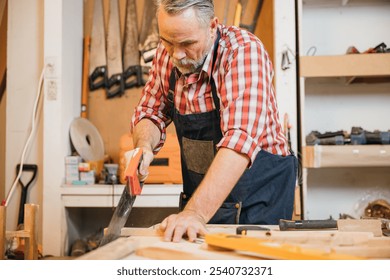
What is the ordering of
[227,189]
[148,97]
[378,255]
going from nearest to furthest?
[378,255], [227,189], [148,97]

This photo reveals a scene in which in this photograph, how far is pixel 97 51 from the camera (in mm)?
2518

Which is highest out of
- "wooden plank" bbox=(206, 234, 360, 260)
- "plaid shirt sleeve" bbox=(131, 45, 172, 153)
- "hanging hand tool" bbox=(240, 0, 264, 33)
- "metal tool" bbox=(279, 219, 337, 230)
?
"hanging hand tool" bbox=(240, 0, 264, 33)

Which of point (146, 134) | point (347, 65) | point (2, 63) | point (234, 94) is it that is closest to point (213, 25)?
point (234, 94)

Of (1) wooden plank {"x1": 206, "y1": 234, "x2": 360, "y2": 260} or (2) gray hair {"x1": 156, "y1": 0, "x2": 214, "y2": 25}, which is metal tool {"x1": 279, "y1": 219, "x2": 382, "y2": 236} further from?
(2) gray hair {"x1": 156, "y1": 0, "x2": 214, "y2": 25}

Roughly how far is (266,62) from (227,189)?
33 centimetres

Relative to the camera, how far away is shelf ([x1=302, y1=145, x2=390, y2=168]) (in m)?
2.00

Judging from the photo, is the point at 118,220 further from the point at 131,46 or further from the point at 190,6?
the point at 131,46

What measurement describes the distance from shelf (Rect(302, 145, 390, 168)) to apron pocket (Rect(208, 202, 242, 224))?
0.96m

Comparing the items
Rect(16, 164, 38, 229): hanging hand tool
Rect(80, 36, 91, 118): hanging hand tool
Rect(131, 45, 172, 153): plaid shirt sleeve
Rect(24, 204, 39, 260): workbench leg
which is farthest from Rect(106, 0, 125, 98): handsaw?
Rect(24, 204, 39, 260): workbench leg

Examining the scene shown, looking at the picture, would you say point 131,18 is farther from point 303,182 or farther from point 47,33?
point 303,182

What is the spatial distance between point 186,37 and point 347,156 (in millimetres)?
1208

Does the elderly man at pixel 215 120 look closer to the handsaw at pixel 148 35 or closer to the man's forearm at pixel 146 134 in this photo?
the man's forearm at pixel 146 134
